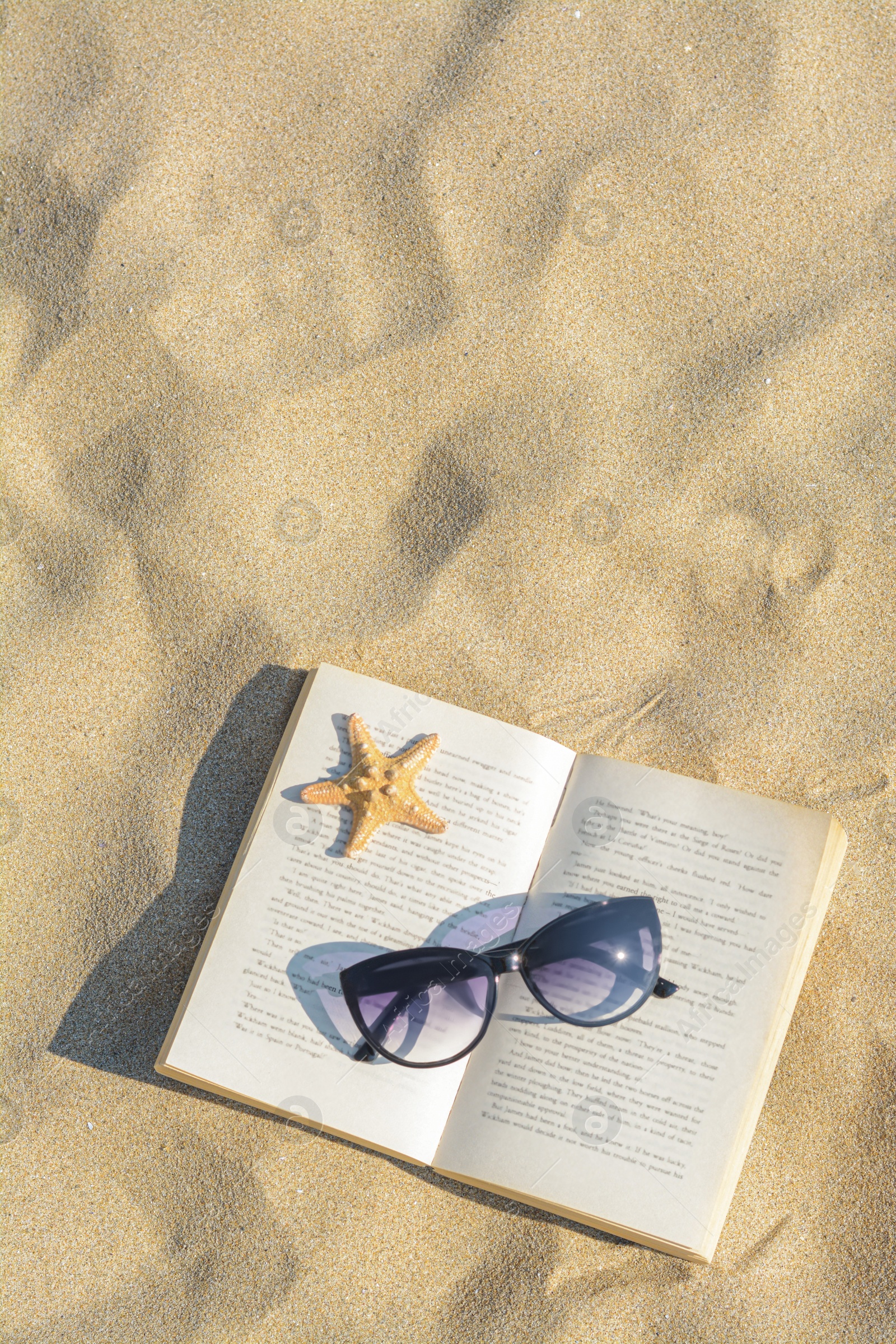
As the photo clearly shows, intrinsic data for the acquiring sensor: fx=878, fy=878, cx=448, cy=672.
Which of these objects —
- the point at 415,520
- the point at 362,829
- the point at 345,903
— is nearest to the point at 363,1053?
the point at 345,903

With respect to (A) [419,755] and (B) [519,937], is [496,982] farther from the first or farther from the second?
(A) [419,755]

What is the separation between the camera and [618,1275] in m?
1.79

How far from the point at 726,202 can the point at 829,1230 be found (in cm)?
221

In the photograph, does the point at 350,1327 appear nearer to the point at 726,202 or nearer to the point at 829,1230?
the point at 829,1230

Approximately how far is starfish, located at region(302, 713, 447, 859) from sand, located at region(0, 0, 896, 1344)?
0.61 ft

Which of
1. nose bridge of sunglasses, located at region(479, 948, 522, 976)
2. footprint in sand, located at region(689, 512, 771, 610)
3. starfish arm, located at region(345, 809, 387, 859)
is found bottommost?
nose bridge of sunglasses, located at region(479, 948, 522, 976)

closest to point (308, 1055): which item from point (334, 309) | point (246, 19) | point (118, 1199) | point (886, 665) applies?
point (118, 1199)

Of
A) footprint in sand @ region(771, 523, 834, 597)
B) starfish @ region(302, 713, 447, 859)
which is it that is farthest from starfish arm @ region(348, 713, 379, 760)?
footprint in sand @ region(771, 523, 834, 597)

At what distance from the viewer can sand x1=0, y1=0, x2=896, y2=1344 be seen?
181 centimetres

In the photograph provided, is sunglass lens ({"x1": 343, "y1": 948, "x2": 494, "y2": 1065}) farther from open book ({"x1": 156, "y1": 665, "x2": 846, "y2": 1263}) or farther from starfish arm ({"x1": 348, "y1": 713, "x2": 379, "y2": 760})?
starfish arm ({"x1": 348, "y1": 713, "x2": 379, "y2": 760})

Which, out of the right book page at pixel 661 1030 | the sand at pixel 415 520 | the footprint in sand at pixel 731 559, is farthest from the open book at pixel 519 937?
the footprint in sand at pixel 731 559

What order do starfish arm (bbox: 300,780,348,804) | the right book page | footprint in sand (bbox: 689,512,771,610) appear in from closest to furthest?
the right book page
starfish arm (bbox: 300,780,348,804)
footprint in sand (bbox: 689,512,771,610)

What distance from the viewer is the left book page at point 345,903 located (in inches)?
68.6

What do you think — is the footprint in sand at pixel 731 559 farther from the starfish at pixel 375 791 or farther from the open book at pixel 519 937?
the starfish at pixel 375 791
